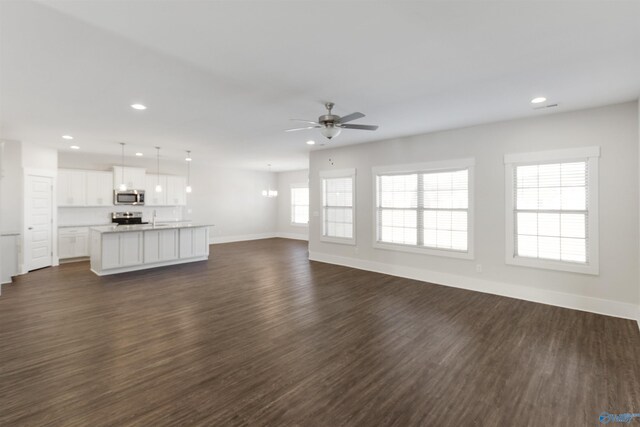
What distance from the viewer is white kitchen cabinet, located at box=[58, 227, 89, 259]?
718 centimetres

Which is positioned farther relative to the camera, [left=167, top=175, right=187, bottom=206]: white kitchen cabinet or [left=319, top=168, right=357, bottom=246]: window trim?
[left=167, top=175, right=187, bottom=206]: white kitchen cabinet

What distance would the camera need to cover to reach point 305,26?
86.5 inches

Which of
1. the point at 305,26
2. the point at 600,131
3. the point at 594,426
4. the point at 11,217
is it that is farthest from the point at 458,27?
the point at 11,217

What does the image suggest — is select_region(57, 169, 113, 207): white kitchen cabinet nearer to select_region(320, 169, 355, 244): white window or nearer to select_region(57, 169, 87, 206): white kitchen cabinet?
select_region(57, 169, 87, 206): white kitchen cabinet

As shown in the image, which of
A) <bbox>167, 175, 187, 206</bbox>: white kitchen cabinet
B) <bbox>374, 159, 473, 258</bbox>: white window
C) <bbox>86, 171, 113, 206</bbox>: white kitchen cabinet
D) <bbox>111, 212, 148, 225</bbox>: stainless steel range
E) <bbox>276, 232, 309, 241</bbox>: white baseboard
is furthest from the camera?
<bbox>276, 232, 309, 241</bbox>: white baseboard

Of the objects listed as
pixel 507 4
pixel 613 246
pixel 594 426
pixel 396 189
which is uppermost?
pixel 507 4

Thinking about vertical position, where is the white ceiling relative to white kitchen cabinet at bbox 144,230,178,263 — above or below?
above

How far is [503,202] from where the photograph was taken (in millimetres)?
4711

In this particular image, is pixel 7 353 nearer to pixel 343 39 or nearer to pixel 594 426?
pixel 343 39

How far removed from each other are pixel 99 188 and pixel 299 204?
6.46 metres

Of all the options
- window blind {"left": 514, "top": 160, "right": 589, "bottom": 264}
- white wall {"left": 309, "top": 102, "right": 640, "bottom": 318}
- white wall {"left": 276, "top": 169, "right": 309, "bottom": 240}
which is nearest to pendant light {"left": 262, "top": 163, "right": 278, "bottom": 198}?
white wall {"left": 276, "top": 169, "right": 309, "bottom": 240}

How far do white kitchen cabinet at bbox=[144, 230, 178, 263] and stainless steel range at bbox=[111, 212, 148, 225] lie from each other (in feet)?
7.43

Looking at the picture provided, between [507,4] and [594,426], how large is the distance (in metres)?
2.91

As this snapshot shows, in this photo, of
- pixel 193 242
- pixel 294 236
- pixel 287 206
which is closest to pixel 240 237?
pixel 294 236
